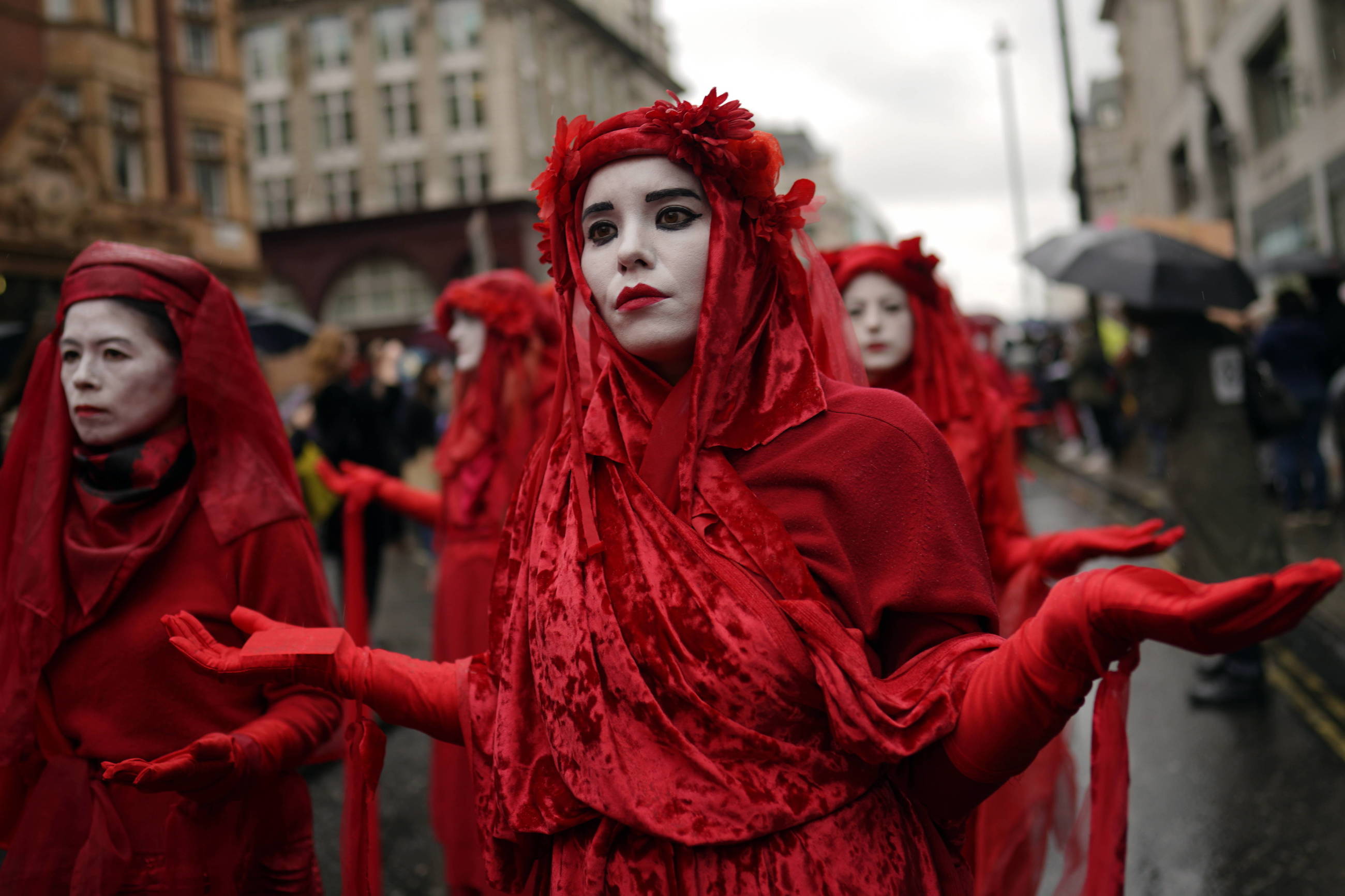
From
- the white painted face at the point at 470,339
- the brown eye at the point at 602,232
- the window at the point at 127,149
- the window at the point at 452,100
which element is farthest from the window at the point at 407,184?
the brown eye at the point at 602,232

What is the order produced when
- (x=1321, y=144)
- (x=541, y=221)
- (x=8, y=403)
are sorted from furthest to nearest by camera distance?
1. (x=1321, y=144)
2. (x=8, y=403)
3. (x=541, y=221)

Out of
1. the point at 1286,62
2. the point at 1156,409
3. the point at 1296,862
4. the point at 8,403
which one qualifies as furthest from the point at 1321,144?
the point at 8,403

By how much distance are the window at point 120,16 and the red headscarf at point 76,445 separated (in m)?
20.0

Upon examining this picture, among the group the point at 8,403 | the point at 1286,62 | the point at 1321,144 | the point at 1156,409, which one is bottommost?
the point at 1156,409

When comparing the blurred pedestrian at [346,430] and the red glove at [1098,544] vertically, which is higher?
the blurred pedestrian at [346,430]

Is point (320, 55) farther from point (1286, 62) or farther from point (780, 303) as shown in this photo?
point (780, 303)

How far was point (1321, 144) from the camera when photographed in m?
18.1

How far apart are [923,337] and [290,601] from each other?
221 centimetres

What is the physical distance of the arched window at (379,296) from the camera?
39.3 m

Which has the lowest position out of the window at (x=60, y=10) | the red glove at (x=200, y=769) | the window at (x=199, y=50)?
the red glove at (x=200, y=769)

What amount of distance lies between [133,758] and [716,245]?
51.8 inches

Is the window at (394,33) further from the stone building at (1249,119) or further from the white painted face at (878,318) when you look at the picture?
the white painted face at (878,318)

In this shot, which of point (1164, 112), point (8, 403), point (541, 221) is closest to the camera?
point (541, 221)

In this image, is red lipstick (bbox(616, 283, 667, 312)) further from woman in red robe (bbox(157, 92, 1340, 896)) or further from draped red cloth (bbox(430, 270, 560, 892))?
draped red cloth (bbox(430, 270, 560, 892))
